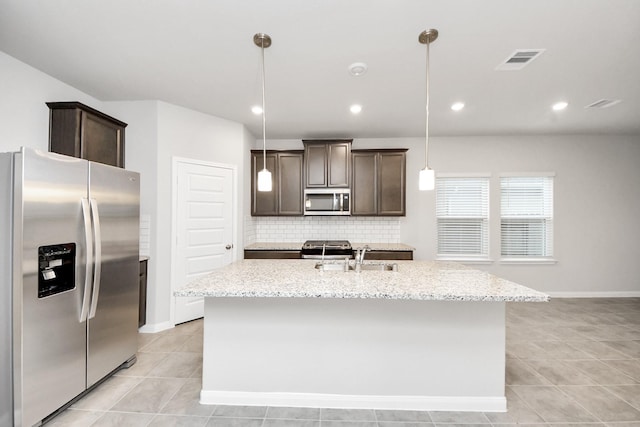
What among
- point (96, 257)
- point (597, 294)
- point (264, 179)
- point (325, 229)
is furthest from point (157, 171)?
point (597, 294)

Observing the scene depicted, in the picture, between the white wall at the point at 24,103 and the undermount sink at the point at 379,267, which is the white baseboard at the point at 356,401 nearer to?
the undermount sink at the point at 379,267

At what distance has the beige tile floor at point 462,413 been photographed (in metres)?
1.92

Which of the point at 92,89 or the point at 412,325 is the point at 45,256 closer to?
the point at 92,89

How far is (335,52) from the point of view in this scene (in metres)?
2.41

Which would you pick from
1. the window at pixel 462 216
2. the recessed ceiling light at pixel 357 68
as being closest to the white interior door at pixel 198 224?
the recessed ceiling light at pixel 357 68

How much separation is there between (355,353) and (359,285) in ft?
1.85

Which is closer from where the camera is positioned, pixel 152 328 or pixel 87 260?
pixel 87 260

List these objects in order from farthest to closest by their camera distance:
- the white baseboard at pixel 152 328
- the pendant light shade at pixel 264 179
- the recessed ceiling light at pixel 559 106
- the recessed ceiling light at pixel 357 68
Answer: the recessed ceiling light at pixel 559 106 → the white baseboard at pixel 152 328 → the recessed ceiling light at pixel 357 68 → the pendant light shade at pixel 264 179

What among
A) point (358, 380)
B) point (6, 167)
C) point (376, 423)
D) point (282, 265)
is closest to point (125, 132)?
point (6, 167)

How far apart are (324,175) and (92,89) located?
9.81ft

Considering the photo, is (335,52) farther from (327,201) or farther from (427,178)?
(327,201)

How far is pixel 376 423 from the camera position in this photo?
1.89 metres

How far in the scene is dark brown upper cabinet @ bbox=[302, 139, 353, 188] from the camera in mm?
4543

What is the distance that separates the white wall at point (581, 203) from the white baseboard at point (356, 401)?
11.0 ft
